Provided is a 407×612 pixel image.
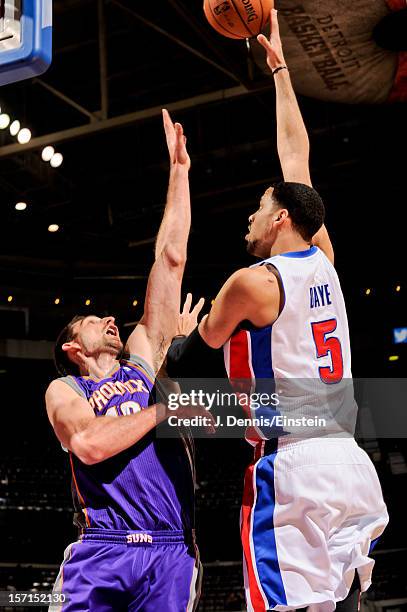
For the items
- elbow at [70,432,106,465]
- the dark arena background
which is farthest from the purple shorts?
the dark arena background

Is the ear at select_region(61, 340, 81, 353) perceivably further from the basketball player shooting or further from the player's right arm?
the basketball player shooting

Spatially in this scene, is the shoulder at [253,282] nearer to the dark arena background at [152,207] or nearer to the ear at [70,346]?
the ear at [70,346]

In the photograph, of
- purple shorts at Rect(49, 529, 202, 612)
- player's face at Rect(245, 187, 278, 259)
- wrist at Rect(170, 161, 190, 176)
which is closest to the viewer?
player's face at Rect(245, 187, 278, 259)

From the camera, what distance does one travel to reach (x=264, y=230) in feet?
9.93

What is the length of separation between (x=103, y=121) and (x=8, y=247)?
6176 mm

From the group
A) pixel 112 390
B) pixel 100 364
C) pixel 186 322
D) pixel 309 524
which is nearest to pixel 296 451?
pixel 309 524

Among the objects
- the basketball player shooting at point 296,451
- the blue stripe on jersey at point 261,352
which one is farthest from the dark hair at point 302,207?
the blue stripe on jersey at point 261,352

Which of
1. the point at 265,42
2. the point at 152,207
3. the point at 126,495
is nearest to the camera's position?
the point at 126,495

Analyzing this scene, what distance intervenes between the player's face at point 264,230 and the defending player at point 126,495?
2.72 ft

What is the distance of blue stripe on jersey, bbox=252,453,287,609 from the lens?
2.56m

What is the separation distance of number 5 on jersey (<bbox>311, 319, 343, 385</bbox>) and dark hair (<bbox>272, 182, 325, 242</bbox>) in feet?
1.22

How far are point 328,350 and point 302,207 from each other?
1.78 feet

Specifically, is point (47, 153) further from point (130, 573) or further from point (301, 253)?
point (301, 253)

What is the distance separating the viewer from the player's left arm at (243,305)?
2703 millimetres
